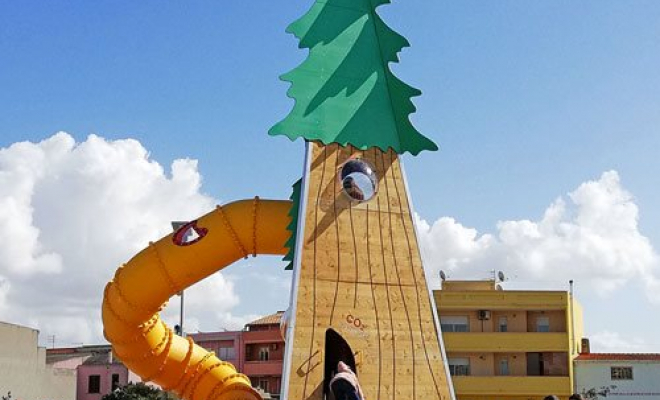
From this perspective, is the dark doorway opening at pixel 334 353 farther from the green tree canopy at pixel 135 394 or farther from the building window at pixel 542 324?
the building window at pixel 542 324

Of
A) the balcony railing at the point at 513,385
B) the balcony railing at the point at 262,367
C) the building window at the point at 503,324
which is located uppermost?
the building window at the point at 503,324

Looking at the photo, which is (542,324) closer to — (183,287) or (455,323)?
(455,323)

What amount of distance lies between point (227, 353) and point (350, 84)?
49146mm

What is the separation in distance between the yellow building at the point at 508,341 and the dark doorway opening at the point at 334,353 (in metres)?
33.1

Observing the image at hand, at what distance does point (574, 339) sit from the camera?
52.3m

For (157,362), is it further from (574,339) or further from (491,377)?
(574,339)

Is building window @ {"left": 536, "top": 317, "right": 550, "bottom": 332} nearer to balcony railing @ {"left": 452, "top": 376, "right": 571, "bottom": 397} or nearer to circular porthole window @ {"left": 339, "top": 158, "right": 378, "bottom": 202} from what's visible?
balcony railing @ {"left": 452, "top": 376, "right": 571, "bottom": 397}

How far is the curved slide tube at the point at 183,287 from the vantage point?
19047mm

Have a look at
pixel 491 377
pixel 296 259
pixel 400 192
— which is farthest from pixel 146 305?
pixel 491 377

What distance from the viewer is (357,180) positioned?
18.0m

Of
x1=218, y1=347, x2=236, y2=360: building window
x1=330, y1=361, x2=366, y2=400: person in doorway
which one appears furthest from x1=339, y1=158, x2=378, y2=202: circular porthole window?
x1=218, y1=347, x2=236, y2=360: building window

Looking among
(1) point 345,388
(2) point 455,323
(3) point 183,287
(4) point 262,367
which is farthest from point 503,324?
(1) point 345,388

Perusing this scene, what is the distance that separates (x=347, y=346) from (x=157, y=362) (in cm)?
560

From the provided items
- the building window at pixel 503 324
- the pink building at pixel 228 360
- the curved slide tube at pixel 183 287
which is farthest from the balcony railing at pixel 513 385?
the curved slide tube at pixel 183 287
